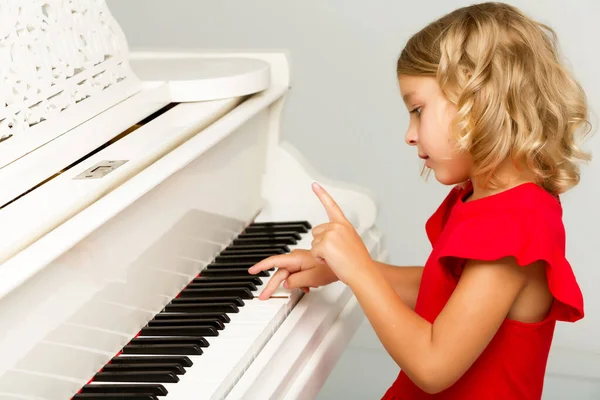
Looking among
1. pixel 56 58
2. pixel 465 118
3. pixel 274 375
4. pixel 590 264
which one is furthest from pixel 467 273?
pixel 590 264

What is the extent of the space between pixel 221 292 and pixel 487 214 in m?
0.61

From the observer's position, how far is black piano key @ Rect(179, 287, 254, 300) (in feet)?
6.15

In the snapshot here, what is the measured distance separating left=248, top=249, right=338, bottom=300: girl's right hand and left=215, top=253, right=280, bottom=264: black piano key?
0.39 feet

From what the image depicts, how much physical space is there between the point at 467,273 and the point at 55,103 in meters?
0.85

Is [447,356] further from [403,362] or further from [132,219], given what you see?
[132,219]

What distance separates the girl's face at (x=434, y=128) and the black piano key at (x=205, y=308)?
0.49 m

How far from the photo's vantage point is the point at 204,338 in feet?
5.47

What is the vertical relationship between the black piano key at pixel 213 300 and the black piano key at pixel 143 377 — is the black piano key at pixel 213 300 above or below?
below

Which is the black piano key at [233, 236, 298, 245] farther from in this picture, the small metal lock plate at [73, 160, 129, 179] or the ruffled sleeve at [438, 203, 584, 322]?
the ruffled sleeve at [438, 203, 584, 322]

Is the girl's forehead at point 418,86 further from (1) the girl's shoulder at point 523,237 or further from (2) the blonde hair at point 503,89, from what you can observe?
(1) the girl's shoulder at point 523,237

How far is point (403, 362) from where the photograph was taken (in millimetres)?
1551

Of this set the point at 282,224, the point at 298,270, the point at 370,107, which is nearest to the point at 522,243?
the point at 298,270

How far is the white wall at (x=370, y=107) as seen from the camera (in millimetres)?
3471

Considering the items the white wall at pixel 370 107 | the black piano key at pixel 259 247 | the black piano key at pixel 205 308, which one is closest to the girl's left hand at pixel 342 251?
the black piano key at pixel 205 308
